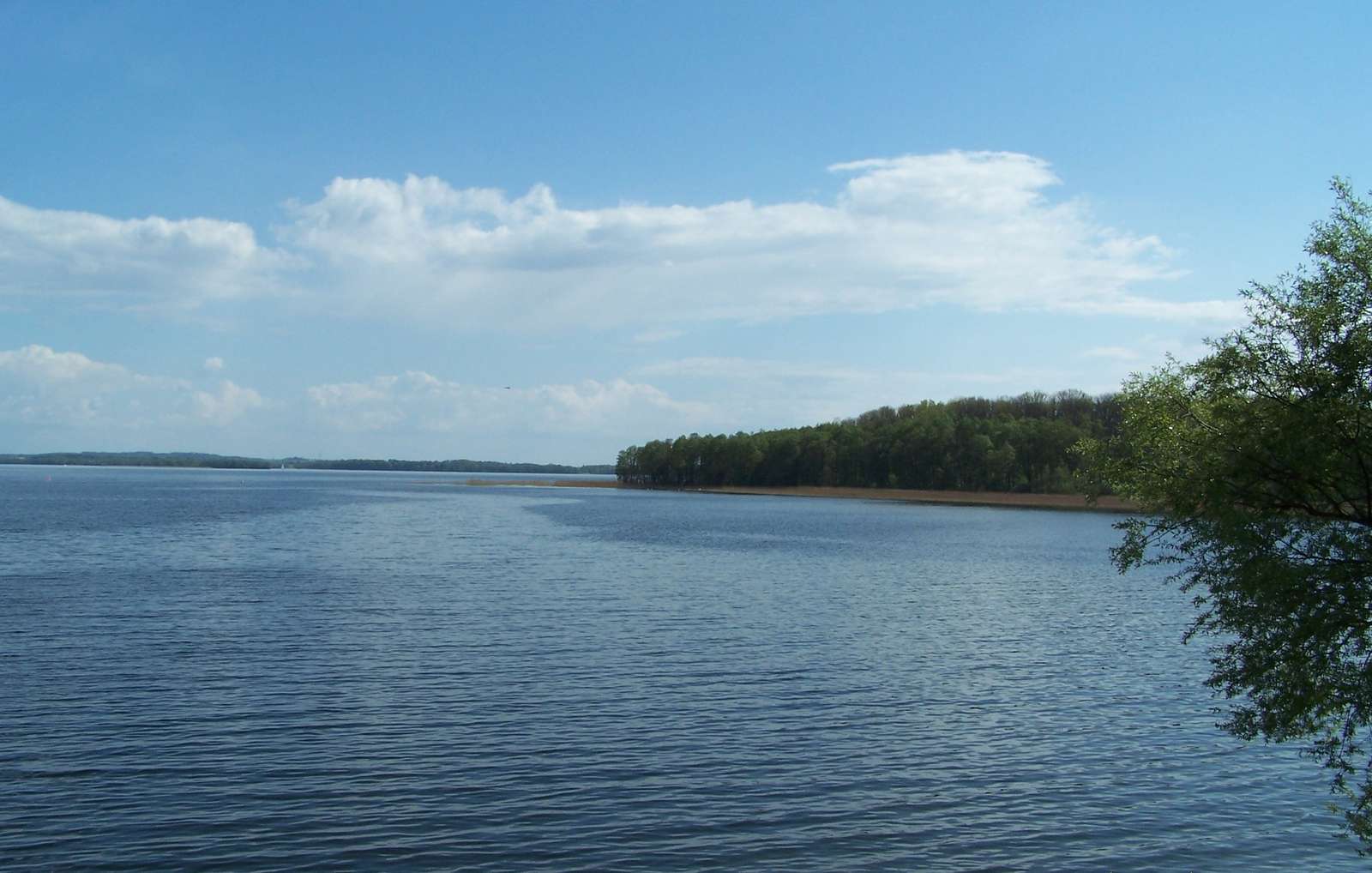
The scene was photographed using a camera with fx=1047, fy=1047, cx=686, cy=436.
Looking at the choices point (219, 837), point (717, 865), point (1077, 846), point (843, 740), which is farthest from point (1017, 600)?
point (219, 837)

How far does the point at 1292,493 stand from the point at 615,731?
1362 centimetres

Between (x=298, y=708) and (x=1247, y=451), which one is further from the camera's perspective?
(x=298, y=708)

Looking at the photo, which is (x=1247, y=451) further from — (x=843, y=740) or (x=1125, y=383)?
(x=843, y=740)

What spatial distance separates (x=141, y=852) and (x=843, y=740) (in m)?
13.1

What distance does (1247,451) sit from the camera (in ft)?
48.1

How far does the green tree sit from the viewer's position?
45.7ft

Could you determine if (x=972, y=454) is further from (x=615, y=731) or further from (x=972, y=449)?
(x=615, y=731)

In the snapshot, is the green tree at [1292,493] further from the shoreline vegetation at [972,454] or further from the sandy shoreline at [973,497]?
the shoreline vegetation at [972,454]

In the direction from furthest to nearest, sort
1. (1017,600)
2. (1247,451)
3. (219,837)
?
(1017,600), (219,837), (1247,451)

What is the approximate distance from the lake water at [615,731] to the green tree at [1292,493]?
3.55m

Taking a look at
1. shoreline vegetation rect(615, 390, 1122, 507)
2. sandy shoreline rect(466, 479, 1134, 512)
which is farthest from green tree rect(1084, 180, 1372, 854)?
shoreline vegetation rect(615, 390, 1122, 507)

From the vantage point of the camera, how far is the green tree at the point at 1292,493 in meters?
13.9

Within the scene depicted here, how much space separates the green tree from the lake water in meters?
3.55

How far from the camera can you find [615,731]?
72.8 ft
